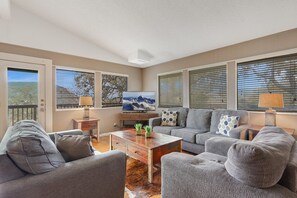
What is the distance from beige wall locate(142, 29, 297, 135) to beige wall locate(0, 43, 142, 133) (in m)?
1.26

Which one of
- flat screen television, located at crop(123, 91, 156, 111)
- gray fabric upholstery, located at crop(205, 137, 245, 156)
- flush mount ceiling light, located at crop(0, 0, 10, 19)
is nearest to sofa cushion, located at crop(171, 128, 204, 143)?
gray fabric upholstery, located at crop(205, 137, 245, 156)

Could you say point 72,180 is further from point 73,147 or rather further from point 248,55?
point 248,55

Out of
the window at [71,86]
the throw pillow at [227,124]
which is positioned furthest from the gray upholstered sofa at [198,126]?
the window at [71,86]

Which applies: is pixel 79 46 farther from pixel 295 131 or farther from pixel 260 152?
pixel 295 131

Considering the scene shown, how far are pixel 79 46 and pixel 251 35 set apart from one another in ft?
12.9

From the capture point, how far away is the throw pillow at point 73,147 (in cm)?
142

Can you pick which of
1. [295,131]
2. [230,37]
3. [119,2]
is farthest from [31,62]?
[295,131]

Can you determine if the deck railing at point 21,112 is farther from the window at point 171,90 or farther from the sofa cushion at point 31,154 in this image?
the window at point 171,90

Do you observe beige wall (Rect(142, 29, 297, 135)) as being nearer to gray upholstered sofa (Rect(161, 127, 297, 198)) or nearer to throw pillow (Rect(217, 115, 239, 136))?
throw pillow (Rect(217, 115, 239, 136))

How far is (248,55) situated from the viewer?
127 inches

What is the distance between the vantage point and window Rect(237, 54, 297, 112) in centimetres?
276

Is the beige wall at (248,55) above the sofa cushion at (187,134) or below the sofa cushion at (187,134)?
above

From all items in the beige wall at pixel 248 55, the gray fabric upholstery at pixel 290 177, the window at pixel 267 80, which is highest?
the beige wall at pixel 248 55

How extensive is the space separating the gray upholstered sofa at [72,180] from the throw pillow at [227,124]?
2192mm
